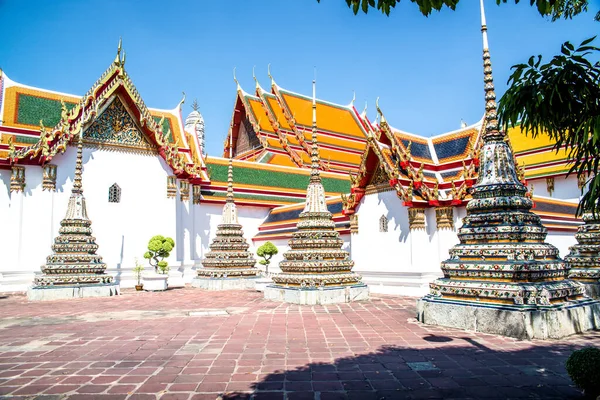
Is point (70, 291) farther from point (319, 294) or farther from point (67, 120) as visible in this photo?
point (319, 294)

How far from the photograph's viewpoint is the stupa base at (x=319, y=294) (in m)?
10.5

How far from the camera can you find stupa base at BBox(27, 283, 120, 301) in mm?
12625

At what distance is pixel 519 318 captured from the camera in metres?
6.12

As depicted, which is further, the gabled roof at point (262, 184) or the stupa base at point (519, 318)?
the gabled roof at point (262, 184)

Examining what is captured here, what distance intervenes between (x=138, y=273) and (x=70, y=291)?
2.85 m

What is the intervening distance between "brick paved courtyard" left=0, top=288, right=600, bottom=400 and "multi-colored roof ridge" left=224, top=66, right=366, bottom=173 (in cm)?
2084

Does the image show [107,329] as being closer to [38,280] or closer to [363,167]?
[38,280]

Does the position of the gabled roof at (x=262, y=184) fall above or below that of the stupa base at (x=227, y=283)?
above

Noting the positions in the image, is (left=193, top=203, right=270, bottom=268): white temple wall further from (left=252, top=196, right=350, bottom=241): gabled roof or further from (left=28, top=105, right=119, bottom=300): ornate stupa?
(left=28, top=105, right=119, bottom=300): ornate stupa

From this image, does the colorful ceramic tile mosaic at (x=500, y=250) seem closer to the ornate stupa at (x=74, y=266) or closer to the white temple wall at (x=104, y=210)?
the ornate stupa at (x=74, y=266)

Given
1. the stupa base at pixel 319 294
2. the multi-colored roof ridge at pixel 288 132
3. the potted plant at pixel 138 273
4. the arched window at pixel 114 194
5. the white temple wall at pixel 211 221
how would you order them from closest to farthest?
1. the stupa base at pixel 319 294
2. the potted plant at pixel 138 273
3. the arched window at pixel 114 194
4. the white temple wall at pixel 211 221
5. the multi-colored roof ridge at pixel 288 132

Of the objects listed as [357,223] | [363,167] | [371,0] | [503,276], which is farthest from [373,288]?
[371,0]

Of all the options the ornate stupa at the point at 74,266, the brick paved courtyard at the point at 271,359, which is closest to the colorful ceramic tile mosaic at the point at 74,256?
the ornate stupa at the point at 74,266

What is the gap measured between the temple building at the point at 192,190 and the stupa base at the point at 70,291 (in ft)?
10.1
